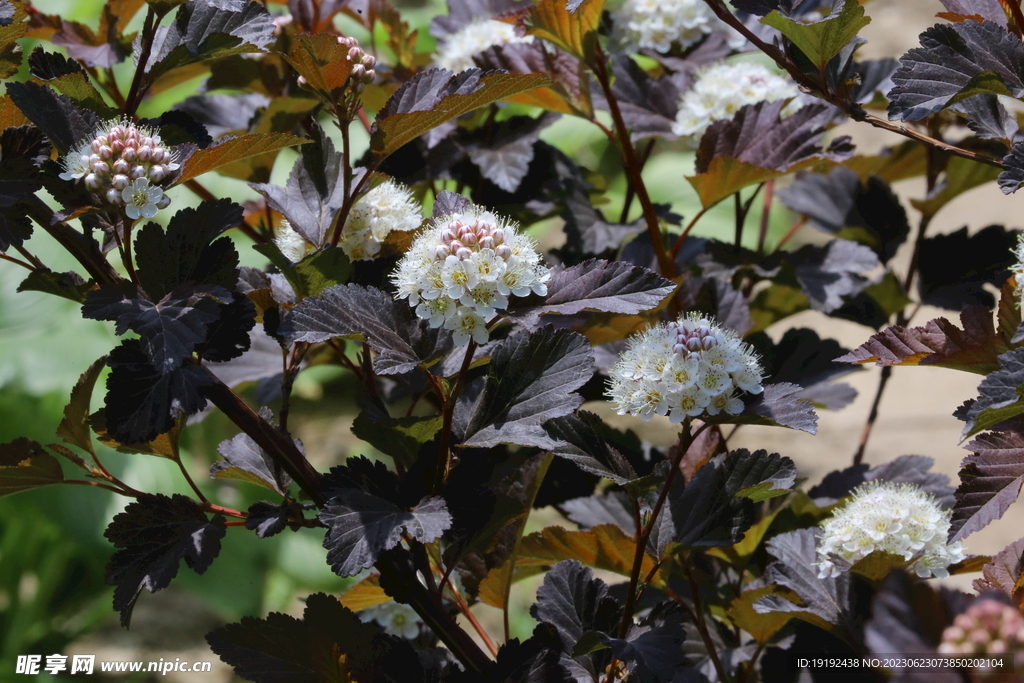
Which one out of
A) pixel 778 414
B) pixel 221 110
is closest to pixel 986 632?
pixel 778 414

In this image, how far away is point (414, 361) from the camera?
660 mm

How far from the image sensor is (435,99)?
76 centimetres

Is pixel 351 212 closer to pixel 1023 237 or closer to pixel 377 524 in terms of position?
pixel 377 524

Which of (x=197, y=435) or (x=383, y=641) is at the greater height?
(x=197, y=435)

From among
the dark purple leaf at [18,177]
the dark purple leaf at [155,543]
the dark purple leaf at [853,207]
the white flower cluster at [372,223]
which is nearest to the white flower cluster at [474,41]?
the white flower cluster at [372,223]

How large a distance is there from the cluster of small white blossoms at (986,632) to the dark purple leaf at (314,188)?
0.60 meters

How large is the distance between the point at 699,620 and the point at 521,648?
0.28 metres

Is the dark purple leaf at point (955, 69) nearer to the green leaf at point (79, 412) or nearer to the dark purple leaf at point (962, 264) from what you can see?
the dark purple leaf at point (962, 264)

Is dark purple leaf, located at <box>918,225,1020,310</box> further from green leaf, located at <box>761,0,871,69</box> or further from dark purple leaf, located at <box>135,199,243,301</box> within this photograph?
dark purple leaf, located at <box>135,199,243,301</box>

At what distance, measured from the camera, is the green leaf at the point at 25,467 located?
0.72 m

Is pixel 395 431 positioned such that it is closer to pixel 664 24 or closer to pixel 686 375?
pixel 686 375

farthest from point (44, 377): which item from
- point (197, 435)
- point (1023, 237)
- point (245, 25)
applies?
point (1023, 237)

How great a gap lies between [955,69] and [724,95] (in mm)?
398

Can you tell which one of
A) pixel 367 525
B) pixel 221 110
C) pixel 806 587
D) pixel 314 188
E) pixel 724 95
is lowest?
pixel 806 587
